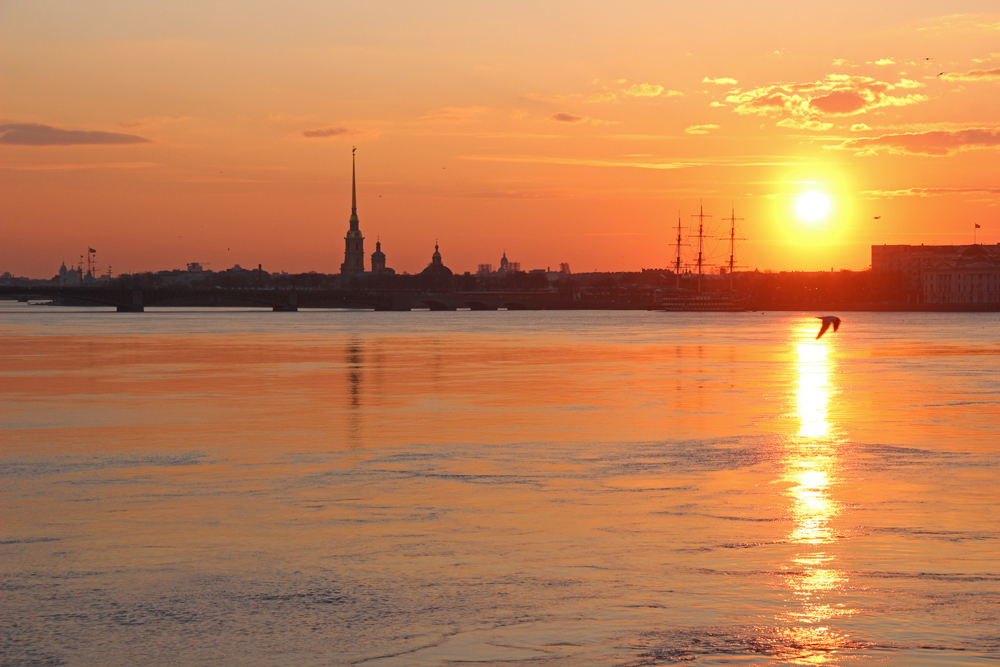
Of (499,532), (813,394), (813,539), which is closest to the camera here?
(813,539)

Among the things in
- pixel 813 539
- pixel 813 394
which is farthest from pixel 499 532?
pixel 813 394

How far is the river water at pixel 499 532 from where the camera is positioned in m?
8.35

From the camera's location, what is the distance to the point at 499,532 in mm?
12109

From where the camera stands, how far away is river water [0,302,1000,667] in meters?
8.35

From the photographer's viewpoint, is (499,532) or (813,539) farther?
(499,532)

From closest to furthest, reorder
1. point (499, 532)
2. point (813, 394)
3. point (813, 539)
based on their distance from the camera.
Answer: point (813, 539), point (499, 532), point (813, 394)

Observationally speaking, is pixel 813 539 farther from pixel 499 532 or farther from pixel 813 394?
pixel 813 394

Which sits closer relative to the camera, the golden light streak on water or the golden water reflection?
the golden water reflection

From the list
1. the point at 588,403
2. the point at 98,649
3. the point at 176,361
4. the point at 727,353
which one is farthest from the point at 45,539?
the point at 727,353

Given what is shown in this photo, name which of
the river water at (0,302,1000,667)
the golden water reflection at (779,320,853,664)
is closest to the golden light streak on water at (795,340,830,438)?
the golden water reflection at (779,320,853,664)

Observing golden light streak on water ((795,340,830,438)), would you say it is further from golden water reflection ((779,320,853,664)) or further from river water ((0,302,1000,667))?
river water ((0,302,1000,667))

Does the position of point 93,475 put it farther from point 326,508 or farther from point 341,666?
point 341,666

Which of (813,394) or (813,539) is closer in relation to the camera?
(813,539)

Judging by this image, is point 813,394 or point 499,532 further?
point 813,394
